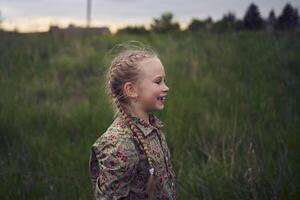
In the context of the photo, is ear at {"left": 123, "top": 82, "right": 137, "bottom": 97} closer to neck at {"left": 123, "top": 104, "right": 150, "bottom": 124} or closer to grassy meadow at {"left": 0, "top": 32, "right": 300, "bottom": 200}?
neck at {"left": 123, "top": 104, "right": 150, "bottom": 124}

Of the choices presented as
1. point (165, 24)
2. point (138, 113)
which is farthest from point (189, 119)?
point (165, 24)

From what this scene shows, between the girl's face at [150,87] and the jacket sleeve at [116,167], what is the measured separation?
0.68 feet

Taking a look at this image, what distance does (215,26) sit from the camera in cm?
1426

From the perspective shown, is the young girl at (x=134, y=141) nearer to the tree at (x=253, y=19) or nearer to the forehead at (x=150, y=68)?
the forehead at (x=150, y=68)

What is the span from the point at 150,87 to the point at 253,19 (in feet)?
41.2

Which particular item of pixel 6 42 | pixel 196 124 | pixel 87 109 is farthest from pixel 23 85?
pixel 6 42

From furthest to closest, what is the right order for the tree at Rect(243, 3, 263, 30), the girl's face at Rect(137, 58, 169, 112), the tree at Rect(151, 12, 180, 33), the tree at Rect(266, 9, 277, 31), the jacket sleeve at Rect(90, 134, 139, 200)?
the tree at Rect(151, 12, 180, 33) → the tree at Rect(243, 3, 263, 30) → the tree at Rect(266, 9, 277, 31) → the girl's face at Rect(137, 58, 169, 112) → the jacket sleeve at Rect(90, 134, 139, 200)

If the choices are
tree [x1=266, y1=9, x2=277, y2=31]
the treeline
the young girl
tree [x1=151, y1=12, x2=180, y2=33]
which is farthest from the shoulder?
tree [x1=151, y1=12, x2=180, y2=33]

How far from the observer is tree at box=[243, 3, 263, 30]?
45.0 ft

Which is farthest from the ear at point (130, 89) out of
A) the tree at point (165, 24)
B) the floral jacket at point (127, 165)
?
the tree at point (165, 24)

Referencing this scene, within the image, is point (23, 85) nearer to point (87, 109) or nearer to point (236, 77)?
point (87, 109)

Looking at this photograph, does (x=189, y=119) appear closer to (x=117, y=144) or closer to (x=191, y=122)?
(x=191, y=122)

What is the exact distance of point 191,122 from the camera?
466 cm

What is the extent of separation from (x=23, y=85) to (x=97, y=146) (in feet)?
17.4
